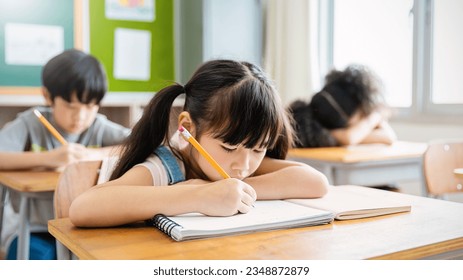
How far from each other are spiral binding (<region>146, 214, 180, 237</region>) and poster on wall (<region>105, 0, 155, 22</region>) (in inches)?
86.3

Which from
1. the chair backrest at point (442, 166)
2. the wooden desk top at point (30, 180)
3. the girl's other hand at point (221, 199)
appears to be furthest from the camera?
the chair backrest at point (442, 166)

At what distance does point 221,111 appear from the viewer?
2.76 feet

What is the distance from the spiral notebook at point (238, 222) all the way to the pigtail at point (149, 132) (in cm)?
17

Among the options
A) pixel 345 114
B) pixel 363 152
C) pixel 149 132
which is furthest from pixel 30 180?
pixel 345 114

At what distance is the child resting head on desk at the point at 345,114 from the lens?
2.02 m

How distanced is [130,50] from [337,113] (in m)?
1.28

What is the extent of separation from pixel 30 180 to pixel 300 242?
93 centimetres

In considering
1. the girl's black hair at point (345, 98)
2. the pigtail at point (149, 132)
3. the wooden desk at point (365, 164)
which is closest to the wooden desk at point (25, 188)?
the pigtail at point (149, 132)

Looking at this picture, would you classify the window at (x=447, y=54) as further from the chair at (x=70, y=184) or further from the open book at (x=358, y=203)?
the chair at (x=70, y=184)

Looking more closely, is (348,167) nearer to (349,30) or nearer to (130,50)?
(349,30)

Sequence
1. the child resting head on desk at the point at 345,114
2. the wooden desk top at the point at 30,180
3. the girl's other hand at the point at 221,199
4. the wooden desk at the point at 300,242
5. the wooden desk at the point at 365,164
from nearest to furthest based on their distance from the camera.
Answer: the wooden desk at the point at 300,242 < the girl's other hand at the point at 221,199 < the wooden desk top at the point at 30,180 < the wooden desk at the point at 365,164 < the child resting head on desk at the point at 345,114
